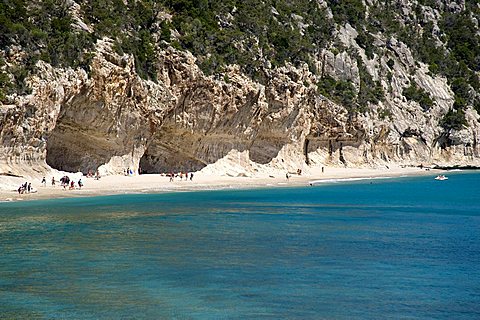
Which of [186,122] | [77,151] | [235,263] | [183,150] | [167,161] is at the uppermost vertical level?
[186,122]

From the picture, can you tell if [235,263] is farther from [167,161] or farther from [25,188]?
[167,161]

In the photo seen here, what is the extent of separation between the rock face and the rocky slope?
0.27 feet

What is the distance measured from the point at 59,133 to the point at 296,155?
27.1 meters

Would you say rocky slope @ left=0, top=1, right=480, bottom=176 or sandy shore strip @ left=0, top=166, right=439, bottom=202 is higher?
rocky slope @ left=0, top=1, right=480, bottom=176

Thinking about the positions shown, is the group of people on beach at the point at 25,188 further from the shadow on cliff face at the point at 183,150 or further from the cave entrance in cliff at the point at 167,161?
the cave entrance in cliff at the point at 167,161

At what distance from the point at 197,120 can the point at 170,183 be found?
7503 mm

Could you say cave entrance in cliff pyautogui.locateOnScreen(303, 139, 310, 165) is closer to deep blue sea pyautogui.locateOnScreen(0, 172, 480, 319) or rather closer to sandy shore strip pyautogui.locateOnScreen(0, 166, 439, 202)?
sandy shore strip pyautogui.locateOnScreen(0, 166, 439, 202)

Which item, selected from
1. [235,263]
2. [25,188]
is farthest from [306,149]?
[235,263]

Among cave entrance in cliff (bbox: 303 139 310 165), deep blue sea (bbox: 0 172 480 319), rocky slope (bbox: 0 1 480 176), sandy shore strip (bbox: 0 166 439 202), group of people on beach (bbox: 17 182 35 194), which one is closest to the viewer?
deep blue sea (bbox: 0 172 480 319)

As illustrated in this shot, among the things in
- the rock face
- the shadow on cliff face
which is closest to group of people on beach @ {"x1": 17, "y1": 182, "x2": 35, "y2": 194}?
the rock face

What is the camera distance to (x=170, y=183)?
45.3 meters

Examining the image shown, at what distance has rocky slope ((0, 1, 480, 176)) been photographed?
3856 cm

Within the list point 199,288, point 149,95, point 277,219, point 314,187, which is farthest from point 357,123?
point 199,288

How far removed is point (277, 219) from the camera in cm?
2681
